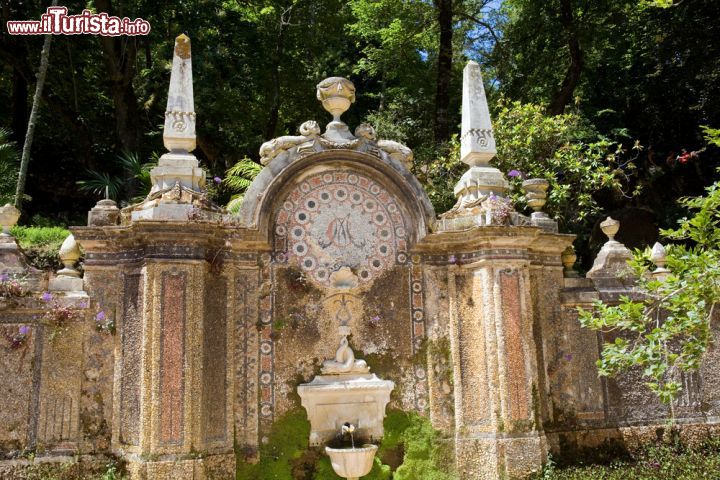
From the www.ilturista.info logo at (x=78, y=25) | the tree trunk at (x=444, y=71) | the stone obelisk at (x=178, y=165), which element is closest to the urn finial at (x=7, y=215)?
the stone obelisk at (x=178, y=165)

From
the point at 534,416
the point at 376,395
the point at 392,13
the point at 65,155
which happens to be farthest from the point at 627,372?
the point at 65,155

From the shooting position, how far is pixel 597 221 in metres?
16.4

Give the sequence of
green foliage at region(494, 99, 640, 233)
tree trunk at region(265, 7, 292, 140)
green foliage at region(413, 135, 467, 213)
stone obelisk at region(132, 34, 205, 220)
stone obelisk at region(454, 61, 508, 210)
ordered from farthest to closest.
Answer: tree trunk at region(265, 7, 292, 140)
green foliage at region(413, 135, 467, 213)
green foliage at region(494, 99, 640, 233)
stone obelisk at region(454, 61, 508, 210)
stone obelisk at region(132, 34, 205, 220)

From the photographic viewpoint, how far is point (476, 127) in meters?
9.06

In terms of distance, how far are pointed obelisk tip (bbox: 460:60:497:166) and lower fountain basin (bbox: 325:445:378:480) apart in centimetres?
429

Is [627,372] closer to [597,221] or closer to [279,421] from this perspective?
[279,421]

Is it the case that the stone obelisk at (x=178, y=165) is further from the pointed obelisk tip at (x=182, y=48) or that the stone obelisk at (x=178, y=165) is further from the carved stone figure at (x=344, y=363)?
the carved stone figure at (x=344, y=363)

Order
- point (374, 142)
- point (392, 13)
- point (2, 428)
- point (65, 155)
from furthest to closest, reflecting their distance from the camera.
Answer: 1. point (65, 155)
2. point (392, 13)
3. point (374, 142)
4. point (2, 428)

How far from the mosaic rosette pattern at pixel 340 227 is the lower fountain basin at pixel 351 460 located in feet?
7.37

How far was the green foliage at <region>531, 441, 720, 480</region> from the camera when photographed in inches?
314

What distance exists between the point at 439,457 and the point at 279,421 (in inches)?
86.5

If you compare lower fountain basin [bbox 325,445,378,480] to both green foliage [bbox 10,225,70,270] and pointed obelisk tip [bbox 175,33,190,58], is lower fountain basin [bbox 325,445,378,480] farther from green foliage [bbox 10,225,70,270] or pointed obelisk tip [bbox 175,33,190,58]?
green foliage [bbox 10,225,70,270]

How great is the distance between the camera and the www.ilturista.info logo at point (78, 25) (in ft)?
47.9

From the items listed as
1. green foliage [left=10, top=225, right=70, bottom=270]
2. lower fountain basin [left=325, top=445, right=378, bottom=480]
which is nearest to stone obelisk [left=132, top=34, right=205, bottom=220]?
lower fountain basin [left=325, top=445, right=378, bottom=480]
